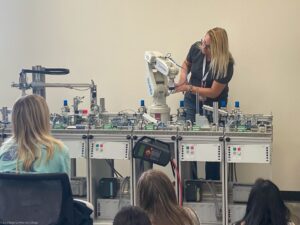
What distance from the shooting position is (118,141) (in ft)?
12.2

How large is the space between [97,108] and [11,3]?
224 cm

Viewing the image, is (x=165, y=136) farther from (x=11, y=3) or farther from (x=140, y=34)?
(x=11, y=3)

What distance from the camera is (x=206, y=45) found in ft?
14.1

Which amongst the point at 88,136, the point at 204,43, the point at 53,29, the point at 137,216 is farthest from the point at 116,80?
the point at 137,216

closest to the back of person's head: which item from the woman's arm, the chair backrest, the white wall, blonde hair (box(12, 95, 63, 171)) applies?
blonde hair (box(12, 95, 63, 171))

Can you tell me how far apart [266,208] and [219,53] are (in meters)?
2.10

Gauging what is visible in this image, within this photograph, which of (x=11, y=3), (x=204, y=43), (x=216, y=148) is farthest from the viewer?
(x=11, y=3)

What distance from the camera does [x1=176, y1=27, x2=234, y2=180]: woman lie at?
4207mm

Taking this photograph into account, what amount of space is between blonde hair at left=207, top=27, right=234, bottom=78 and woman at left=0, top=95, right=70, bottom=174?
197cm

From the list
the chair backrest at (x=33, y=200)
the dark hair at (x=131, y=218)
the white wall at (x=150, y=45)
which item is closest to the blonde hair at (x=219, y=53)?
the white wall at (x=150, y=45)

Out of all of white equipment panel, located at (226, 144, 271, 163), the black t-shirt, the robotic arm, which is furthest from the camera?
the black t-shirt

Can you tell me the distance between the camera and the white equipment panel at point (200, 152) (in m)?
3.55

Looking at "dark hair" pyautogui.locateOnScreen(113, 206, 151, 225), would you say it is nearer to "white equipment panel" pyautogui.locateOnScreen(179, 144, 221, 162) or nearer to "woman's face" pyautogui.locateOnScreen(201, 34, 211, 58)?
"white equipment panel" pyautogui.locateOnScreen(179, 144, 221, 162)

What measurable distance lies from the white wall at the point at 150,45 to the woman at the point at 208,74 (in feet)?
2.03
